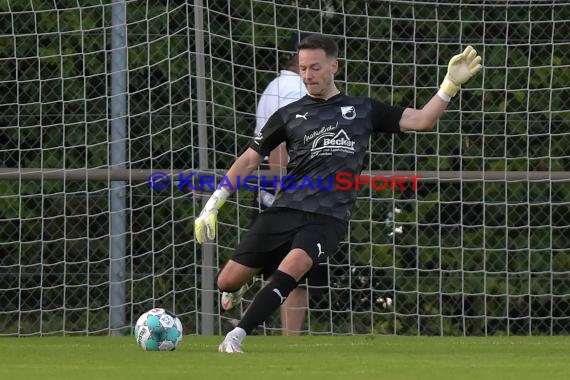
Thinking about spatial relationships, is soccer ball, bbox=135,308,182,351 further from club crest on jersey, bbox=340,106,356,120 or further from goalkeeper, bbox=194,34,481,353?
club crest on jersey, bbox=340,106,356,120

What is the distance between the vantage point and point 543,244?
1141 centimetres

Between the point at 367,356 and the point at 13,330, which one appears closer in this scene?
the point at 367,356

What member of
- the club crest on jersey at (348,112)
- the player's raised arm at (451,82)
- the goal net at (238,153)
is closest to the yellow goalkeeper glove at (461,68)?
the player's raised arm at (451,82)

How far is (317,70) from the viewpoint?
324 inches

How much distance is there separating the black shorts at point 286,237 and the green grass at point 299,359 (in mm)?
487

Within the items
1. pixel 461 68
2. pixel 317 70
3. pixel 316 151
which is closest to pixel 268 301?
pixel 316 151

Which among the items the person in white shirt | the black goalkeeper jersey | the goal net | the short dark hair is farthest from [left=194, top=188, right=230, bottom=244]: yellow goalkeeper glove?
the goal net

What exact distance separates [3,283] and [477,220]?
11.2 feet

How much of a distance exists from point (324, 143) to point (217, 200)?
25.3 inches

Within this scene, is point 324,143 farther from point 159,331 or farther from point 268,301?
point 159,331

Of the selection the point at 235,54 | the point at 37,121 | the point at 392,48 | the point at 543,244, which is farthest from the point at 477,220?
the point at 37,121

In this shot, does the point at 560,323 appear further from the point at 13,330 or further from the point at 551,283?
the point at 13,330

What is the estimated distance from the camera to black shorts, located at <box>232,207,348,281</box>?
8000 millimetres

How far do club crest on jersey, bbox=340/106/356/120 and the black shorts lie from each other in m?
0.55
